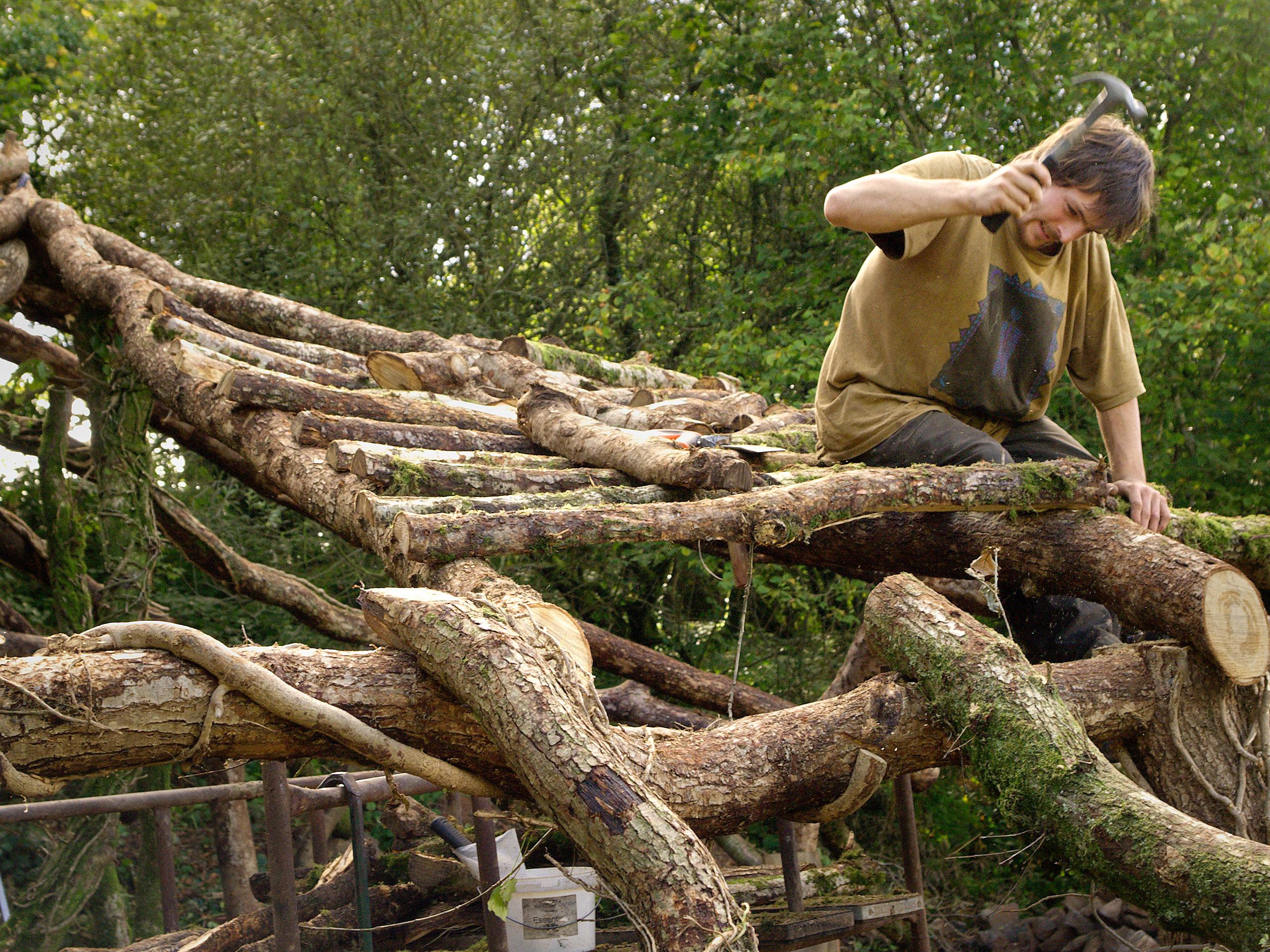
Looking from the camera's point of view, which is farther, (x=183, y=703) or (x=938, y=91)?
(x=938, y=91)

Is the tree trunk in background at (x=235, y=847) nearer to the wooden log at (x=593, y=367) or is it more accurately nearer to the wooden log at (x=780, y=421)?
the wooden log at (x=593, y=367)

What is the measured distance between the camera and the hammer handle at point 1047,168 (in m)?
3.03

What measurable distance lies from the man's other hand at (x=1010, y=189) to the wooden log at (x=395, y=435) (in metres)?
1.94

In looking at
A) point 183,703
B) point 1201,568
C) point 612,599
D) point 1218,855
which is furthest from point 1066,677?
point 612,599

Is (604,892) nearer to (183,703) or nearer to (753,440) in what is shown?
(183,703)

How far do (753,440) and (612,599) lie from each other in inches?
231

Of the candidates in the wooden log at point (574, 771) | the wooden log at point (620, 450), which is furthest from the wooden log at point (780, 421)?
the wooden log at point (574, 771)

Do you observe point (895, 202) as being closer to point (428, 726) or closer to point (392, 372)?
point (428, 726)

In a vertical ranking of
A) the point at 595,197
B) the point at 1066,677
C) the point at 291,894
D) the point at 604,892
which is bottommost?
the point at 291,894

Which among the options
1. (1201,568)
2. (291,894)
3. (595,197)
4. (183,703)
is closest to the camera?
(183,703)

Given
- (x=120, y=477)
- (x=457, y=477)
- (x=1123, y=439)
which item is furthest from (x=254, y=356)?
(x=1123, y=439)

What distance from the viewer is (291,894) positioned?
10.5ft

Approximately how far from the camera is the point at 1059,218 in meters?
3.19

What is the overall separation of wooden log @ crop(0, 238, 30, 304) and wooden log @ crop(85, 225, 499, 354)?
1.21ft
